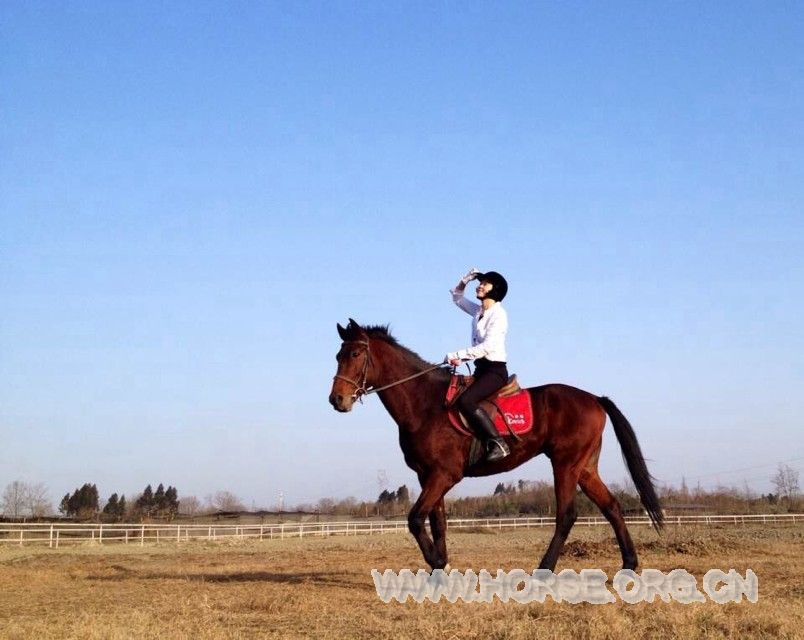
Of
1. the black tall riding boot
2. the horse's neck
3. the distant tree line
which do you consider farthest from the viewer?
the distant tree line

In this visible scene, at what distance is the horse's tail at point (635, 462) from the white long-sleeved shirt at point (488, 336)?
1.94 metres

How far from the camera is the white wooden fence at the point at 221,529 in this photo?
35906mm

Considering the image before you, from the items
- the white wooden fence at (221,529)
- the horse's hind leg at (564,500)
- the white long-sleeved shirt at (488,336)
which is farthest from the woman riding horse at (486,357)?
the white wooden fence at (221,529)

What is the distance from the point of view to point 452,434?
32.6ft

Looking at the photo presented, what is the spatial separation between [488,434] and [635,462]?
2.49 m

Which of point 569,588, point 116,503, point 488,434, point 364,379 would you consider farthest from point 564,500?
point 116,503

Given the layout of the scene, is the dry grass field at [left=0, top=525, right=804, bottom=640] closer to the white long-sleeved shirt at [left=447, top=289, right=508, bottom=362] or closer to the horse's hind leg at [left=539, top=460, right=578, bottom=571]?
the horse's hind leg at [left=539, top=460, right=578, bottom=571]

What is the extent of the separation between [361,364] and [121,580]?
540 centimetres

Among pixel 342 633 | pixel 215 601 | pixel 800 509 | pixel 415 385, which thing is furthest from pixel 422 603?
pixel 800 509

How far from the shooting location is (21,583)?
38.5 ft

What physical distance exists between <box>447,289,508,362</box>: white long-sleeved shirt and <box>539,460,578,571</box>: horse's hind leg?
172 centimetres

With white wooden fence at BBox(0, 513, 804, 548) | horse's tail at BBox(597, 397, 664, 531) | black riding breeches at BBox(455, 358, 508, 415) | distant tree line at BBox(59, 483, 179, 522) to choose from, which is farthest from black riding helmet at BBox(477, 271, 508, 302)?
distant tree line at BBox(59, 483, 179, 522)

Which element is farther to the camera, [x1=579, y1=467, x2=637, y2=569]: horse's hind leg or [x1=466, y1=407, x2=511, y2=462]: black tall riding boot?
[x1=579, y1=467, x2=637, y2=569]: horse's hind leg

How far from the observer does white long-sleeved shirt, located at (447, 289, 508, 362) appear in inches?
396
